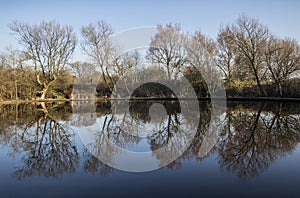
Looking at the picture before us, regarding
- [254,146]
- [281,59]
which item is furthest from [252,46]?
[254,146]

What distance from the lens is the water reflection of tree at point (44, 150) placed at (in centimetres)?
342

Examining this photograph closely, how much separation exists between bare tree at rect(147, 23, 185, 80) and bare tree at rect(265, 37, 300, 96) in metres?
6.41

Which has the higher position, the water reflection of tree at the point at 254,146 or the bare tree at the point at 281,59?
the bare tree at the point at 281,59

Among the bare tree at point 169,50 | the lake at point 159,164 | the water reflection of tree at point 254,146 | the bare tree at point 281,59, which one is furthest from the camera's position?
the bare tree at point 169,50

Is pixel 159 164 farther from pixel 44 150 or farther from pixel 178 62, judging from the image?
pixel 178 62

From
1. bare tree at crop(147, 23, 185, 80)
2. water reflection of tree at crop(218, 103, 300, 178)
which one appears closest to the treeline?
bare tree at crop(147, 23, 185, 80)

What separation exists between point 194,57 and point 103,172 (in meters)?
15.8

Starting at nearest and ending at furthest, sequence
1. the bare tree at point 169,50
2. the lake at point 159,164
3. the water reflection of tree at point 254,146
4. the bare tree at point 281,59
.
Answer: the lake at point 159,164
the water reflection of tree at point 254,146
the bare tree at point 281,59
the bare tree at point 169,50

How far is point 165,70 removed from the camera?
67.5 feet

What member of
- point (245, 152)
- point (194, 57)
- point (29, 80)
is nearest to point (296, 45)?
point (194, 57)

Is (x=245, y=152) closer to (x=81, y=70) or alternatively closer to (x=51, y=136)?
(x=51, y=136)

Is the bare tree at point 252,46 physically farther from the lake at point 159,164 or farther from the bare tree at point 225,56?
the lake at point 159,164

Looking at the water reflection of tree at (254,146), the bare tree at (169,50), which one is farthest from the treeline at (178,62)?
the water reflection of tree at (254,146)

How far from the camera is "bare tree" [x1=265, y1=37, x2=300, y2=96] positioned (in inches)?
629
